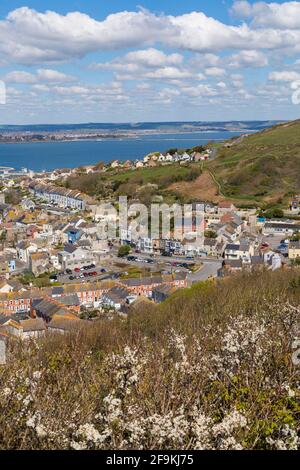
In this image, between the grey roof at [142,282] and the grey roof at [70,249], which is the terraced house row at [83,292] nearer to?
the grey roof at [142,282]

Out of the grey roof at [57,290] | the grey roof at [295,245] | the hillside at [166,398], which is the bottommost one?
the grey roof at [57,290]

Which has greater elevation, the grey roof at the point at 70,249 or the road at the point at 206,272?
the grey roof at the point at 70,249

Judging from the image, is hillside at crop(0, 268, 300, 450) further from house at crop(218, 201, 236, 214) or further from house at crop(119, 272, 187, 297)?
house at crop(218, 201, 236, 214)

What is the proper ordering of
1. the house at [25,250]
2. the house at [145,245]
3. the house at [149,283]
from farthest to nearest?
the house at [145,245], the house at [25,250], the house at [149,283]

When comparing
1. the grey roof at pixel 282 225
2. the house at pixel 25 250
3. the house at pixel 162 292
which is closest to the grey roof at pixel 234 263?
the house at pixel 162 292

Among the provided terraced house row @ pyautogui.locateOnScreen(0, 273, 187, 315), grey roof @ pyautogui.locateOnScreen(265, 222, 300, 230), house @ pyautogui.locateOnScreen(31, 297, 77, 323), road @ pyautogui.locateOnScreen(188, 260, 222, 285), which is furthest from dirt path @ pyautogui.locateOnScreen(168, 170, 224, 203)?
house @ pyautogui.locateOnScreen(31, 297, 77, 323)

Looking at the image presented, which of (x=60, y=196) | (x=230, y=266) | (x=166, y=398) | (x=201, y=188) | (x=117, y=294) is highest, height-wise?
(x=166, y=398)

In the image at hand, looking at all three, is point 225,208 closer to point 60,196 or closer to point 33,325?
point 60,196

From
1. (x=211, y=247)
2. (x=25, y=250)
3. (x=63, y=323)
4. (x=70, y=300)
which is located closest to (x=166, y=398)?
(x=63, y=323)
